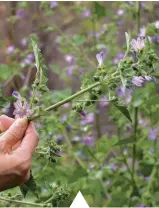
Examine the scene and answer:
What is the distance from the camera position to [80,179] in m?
1.45

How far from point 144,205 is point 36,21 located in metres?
2.21

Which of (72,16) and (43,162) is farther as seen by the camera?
(72,16)

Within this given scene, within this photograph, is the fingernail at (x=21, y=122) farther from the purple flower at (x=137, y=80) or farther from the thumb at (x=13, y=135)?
→ the purple flower at (x=137, y=80)

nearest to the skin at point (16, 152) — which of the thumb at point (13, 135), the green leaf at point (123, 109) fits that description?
the thumb at point (13, 135)

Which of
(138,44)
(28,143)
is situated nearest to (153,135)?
(138,44)

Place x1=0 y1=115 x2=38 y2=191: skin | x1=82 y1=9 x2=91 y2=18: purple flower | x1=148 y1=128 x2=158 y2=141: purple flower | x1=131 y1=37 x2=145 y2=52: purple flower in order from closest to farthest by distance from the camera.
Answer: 1. x1=0 y1=115 x2=38 y2=191: skin
2. x1=131 y1=37 x2=145 y2=52: purple flower
3. x1=148 y1=128 x2=158 y2=141: purple flower
4. x1=82 y1=9 x2=91 y2=18: purple flower

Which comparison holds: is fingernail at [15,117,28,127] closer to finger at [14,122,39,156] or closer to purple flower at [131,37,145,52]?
finger at [14,122,39,156]

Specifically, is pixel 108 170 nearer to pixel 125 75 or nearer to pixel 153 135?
pixel 153 135

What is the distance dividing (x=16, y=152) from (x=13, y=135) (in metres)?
0.02

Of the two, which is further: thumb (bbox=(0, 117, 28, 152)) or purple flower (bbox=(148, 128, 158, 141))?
purple flower (bbox=(148, 128, 158, 141))

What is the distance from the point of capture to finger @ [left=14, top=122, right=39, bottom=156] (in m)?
0.71

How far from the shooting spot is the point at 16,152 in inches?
27.7

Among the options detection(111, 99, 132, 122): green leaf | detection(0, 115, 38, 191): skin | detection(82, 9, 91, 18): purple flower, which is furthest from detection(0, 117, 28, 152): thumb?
detection(82, 9, 91, 18): purple flower

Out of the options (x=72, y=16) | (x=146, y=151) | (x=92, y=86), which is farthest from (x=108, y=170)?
(x=72, y=16)
